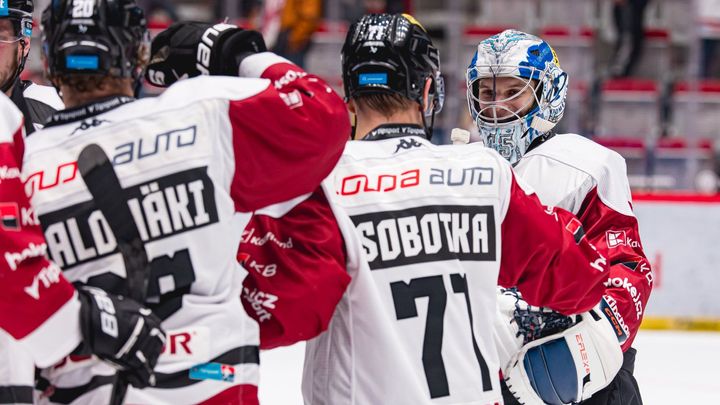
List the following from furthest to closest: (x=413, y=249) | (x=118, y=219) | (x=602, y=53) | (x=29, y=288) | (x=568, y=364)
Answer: (x=602, y=53) → (x=568, y=364) → (x=413, y=249) → (x=118, y=219) → (x=29, y=288)

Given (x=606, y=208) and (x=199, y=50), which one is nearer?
(x=199, y=50)

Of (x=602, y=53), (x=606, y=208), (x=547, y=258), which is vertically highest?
(x=547, y=258)

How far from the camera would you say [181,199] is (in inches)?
78.2

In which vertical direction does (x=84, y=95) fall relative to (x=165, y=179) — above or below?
above

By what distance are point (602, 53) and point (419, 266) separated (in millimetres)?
8431

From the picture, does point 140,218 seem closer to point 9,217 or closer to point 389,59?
point 9,217

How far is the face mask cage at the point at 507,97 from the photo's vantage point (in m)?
3.10

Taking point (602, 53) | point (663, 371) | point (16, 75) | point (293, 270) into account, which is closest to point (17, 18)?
point (16, 75)

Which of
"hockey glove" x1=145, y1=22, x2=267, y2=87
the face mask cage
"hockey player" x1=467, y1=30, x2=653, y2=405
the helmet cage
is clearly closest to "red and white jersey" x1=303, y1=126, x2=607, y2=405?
"hockey glove" x1=145, y1=22, x2=267, y2=87

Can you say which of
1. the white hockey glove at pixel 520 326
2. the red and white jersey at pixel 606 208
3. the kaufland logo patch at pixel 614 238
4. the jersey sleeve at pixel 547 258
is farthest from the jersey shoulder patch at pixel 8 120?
the kaufland logo patch at pixel 614 238

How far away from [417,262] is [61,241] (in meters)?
0.71

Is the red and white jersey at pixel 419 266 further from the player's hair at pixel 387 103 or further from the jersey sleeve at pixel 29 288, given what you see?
the jersey sleeve at pixel 29 288

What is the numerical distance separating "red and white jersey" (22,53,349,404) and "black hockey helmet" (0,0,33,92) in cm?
84

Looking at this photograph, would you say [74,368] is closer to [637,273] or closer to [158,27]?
[637,273]
